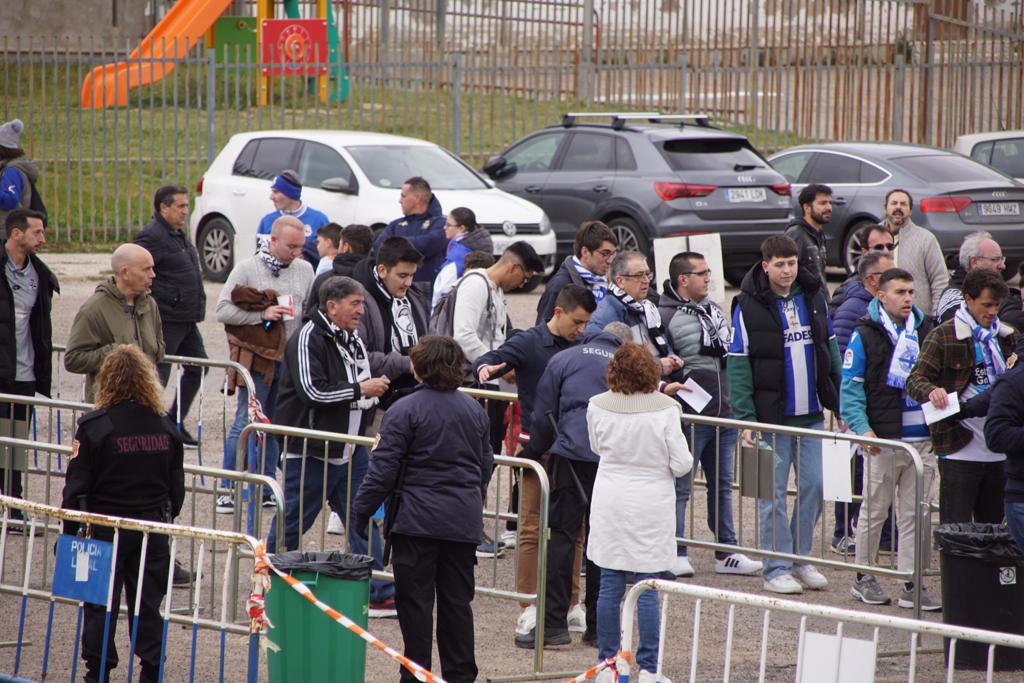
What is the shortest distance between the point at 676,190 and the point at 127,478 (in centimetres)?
1074

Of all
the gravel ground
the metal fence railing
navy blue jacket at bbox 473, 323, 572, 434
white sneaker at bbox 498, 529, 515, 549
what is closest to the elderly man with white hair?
the gravel ground

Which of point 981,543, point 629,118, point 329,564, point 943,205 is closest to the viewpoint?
point 329,564

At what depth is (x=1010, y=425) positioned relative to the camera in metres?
6.89

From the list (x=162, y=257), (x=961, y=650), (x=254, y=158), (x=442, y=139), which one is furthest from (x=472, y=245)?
(x=442, y=139)

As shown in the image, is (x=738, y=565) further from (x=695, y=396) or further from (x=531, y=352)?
(x=531, y=352)

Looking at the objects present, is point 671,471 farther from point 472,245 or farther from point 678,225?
point 678,225

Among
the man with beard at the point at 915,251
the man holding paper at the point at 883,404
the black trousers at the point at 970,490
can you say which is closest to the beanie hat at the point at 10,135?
the man holding paper at the point at 883,404

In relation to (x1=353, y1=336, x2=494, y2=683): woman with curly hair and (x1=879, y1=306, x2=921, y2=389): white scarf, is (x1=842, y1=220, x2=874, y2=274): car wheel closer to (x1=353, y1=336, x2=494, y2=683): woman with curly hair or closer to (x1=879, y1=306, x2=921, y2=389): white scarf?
(x1=879, y1=306, x2=921, y2=389): white scarf

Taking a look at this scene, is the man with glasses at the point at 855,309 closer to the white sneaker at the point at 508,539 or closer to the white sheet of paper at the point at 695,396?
the white sheet of paper at the point at 695,396

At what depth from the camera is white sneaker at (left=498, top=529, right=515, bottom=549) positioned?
8812 mm

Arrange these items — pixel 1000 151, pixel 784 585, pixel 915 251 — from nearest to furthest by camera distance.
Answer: pixel 784 585, pixel 915 251, pixel 1000 151

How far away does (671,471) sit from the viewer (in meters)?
6.57

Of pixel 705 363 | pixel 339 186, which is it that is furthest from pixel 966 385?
pixel 339 186

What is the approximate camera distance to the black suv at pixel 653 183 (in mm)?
16312
